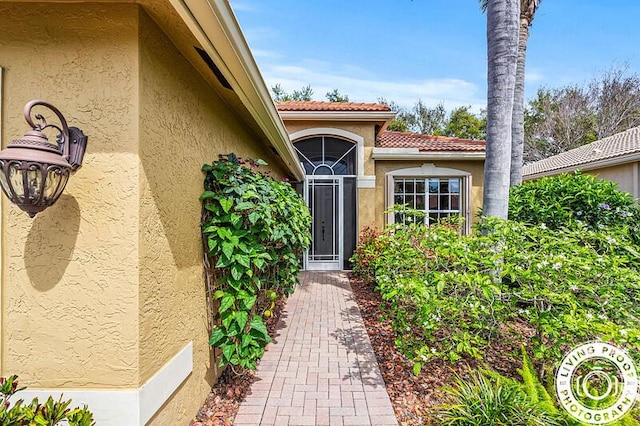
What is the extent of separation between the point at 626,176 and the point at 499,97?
9129 millimetres

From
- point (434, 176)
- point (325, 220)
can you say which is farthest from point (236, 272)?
point (434, 176)

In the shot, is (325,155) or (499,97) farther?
(325,155)

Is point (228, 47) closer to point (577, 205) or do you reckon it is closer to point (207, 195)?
point (207, 195)

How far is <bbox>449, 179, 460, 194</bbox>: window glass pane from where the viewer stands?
36.8 ft

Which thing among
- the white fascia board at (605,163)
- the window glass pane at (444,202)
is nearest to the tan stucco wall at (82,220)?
the window glass pane at (444,202)

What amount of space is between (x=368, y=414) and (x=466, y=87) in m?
29.4

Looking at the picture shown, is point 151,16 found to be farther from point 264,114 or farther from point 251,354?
point 251,354

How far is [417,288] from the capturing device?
3.73 meters

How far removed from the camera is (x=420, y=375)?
420cm

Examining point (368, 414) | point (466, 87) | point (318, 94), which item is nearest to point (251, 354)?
point (368, 414)

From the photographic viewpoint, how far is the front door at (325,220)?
11016 mm

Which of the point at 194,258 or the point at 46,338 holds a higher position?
the point at 194,258

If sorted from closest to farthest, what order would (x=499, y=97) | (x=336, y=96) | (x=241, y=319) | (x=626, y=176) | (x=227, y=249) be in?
(x=227, y=249)
(x=241, y=319)
(x=499, y=97)
(x=626, y=176)
(x=336, y=96)

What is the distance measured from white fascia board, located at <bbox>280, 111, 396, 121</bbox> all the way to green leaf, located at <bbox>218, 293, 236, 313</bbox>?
8.09 m
